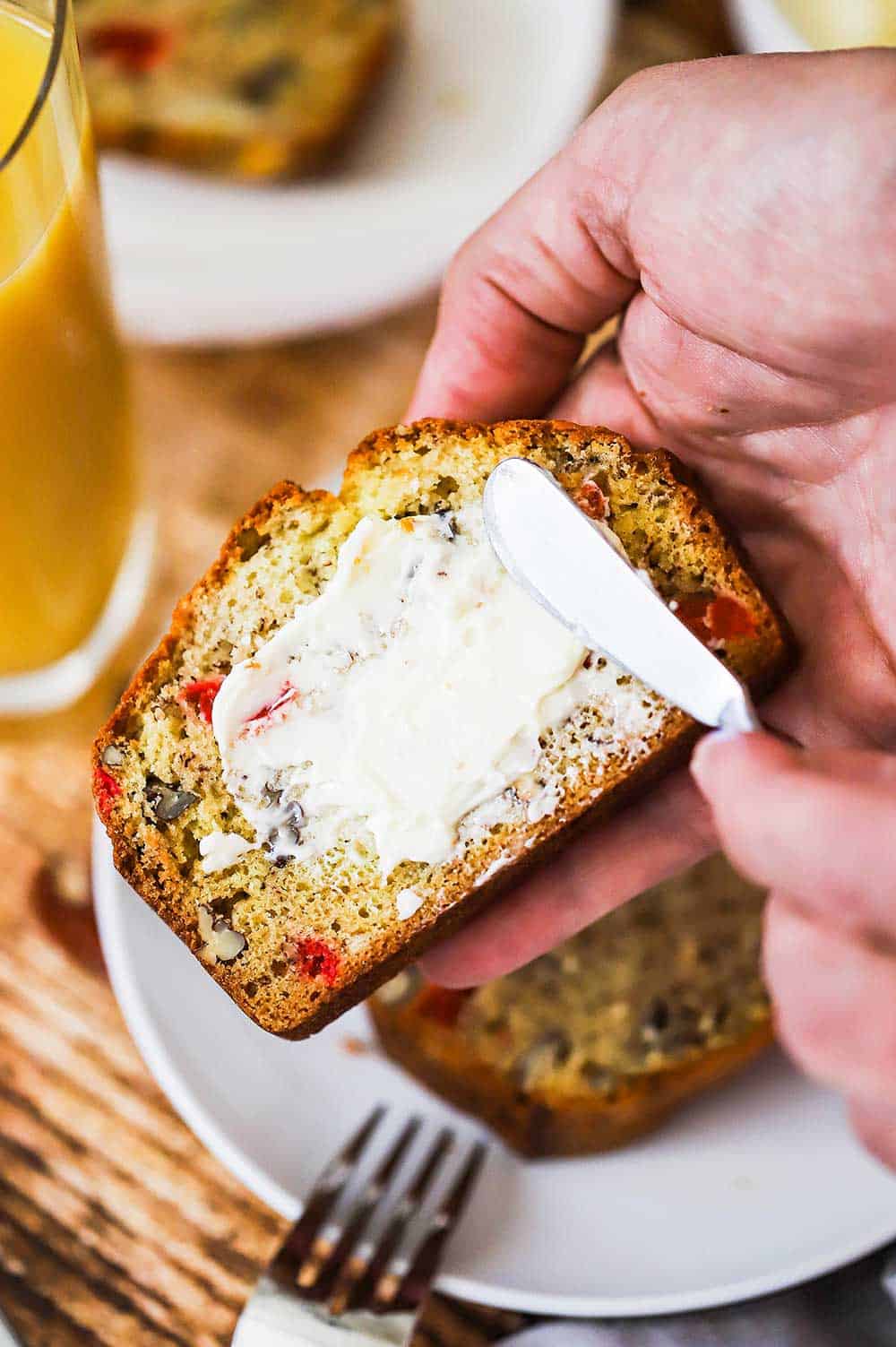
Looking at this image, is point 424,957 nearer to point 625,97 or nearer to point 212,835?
point 212,835

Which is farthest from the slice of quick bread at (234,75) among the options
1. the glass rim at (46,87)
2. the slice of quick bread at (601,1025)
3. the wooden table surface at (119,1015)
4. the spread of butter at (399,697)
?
the slice of quick bread at (601,1025)

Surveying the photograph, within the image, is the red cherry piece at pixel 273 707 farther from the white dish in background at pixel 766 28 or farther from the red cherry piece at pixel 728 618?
the white dish in background at pixel 766 28

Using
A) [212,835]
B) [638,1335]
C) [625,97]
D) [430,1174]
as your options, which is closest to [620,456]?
[625,97]

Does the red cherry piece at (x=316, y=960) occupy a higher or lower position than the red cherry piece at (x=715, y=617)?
lower

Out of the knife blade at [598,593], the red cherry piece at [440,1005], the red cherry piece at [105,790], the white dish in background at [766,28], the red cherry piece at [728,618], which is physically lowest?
the red cherry piece at [440,1005]

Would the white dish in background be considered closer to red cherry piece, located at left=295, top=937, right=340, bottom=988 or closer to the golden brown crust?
the golden brown crust

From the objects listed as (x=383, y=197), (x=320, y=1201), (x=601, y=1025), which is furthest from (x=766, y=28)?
(x=320, y=1201)
